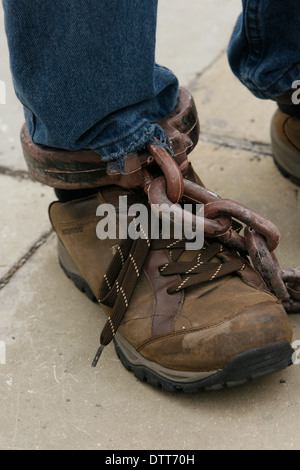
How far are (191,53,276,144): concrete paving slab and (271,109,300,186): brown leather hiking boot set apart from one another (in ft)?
0.71

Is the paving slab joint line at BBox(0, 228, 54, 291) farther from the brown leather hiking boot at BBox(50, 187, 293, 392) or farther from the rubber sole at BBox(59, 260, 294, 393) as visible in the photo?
the rubber sole at BBox(59, 260, 294, 393)

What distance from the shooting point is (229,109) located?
2107 millimetres

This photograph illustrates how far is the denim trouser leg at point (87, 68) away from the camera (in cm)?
109

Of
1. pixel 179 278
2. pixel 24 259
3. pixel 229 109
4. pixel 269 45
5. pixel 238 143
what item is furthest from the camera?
pixel 229 109

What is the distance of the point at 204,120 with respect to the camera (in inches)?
81.4

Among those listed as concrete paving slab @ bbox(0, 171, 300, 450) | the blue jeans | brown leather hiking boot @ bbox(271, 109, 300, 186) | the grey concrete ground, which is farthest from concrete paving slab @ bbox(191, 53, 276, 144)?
concrete paving slab @ bbox(0, 171, 300, 450)

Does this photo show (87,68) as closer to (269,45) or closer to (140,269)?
(140,269)

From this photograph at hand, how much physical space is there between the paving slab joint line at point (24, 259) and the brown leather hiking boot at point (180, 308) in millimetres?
266

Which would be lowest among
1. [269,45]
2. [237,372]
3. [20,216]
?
[20,216]

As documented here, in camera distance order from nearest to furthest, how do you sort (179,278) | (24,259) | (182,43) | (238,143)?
(179,278), (24,259), (238,143), (182,43)

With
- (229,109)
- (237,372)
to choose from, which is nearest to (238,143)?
(229,109)

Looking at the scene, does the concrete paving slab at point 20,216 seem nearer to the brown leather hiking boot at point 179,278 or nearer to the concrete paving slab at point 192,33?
the brown leather hiking boot at point 179,278

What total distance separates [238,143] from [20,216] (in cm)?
76

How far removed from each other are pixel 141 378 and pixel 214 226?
0.35 m
